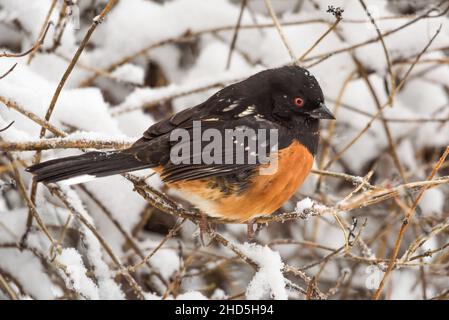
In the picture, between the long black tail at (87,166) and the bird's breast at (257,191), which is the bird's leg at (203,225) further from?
the long black tail at (87,166)

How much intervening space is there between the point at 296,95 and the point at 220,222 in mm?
672

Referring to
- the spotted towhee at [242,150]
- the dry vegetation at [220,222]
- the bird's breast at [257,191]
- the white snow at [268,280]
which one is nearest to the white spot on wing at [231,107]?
the spotted towhee at [242,150]

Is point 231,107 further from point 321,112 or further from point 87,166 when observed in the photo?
point 87,166

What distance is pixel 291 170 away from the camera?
294 centimetres

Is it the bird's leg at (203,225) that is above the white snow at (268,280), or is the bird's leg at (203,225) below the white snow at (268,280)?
above

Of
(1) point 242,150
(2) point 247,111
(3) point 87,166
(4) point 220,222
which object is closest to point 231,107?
(2) point 247,111

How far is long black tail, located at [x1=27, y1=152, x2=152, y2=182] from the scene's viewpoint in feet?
8.23

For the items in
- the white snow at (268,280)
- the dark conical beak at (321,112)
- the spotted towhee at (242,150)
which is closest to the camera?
the white snow at (268,280)

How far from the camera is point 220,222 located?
297cm

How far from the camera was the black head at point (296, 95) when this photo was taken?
3.03 metres

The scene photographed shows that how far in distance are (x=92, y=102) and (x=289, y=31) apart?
5.76ft

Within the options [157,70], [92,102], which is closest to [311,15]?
[157,70]

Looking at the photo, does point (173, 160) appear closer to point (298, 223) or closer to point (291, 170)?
point (291, 170)

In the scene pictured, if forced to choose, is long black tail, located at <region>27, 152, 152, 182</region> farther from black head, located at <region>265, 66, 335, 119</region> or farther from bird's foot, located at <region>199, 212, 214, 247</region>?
black head, located at <region>265, 66, 335, 119</region>
